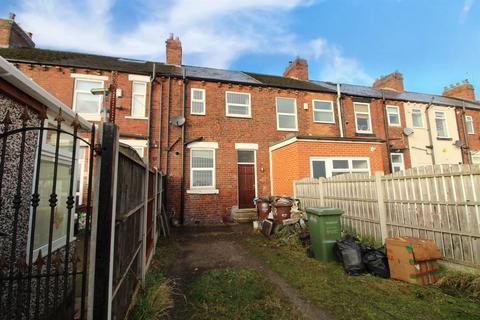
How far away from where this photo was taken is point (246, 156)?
11.6 meters

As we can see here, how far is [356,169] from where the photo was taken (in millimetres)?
10008

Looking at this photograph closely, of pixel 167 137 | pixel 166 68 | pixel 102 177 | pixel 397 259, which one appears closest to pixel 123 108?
pixel 167 137

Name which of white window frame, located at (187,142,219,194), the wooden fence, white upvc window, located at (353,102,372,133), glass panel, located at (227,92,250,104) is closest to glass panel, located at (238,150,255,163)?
white window frame, located at (187,142,219,194)

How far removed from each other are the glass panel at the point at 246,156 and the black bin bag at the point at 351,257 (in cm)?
690

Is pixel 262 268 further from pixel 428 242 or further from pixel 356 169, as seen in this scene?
pixel 356 169

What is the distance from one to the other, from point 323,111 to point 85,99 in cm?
1139

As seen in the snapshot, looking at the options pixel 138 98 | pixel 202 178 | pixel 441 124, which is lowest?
pixel 202 178

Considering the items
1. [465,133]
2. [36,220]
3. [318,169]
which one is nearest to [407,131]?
[465,133]

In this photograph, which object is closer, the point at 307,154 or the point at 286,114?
the point at 307,154

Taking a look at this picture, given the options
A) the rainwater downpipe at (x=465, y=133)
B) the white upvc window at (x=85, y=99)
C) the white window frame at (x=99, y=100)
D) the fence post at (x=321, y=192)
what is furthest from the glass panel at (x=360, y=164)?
the white upvc window at (x=85, y=99)

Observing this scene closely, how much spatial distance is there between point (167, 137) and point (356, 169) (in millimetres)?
8052

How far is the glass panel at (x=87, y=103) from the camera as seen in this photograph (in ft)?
33.3

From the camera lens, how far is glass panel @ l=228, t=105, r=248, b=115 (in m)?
11.8

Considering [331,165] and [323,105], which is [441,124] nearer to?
[323,105]
